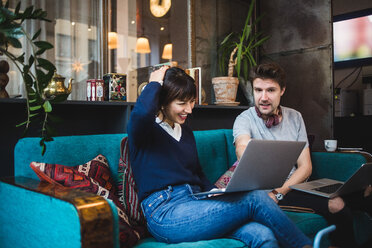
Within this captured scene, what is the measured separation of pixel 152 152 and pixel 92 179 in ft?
0.89

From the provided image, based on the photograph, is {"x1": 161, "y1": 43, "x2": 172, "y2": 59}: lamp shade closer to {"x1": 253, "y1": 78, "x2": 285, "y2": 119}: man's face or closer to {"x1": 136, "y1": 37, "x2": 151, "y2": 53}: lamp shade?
{"x1": 136, "y1": 37, "x2": 151, "y2": 53}: lamp shade

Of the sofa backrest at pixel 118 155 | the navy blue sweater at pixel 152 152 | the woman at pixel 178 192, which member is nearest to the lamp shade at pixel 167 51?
the sofa backrest at pixel 118 155

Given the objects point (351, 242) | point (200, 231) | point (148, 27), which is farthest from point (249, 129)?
point (148, 27)

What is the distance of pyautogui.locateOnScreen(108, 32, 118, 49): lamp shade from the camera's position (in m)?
3.35

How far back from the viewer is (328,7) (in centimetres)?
347

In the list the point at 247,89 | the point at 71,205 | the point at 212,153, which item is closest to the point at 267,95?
the point at 212,153

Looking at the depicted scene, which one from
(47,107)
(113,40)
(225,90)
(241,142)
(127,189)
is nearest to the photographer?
(47,107)

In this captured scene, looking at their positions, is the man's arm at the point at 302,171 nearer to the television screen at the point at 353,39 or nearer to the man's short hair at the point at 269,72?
the man's short hair at the point at 269,72

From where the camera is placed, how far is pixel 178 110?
5.20 ft

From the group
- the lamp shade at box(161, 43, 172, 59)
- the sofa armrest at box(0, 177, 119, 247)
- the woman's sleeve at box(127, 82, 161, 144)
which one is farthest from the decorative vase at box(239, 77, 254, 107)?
the sofa armrest at box(0, 177, 119, 247)

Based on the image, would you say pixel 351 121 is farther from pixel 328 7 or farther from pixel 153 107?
pixel 153 107

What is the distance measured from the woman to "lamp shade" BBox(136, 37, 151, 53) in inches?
74.9

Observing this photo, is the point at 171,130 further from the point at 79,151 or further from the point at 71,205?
the point at 71,205

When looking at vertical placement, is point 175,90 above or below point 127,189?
above
